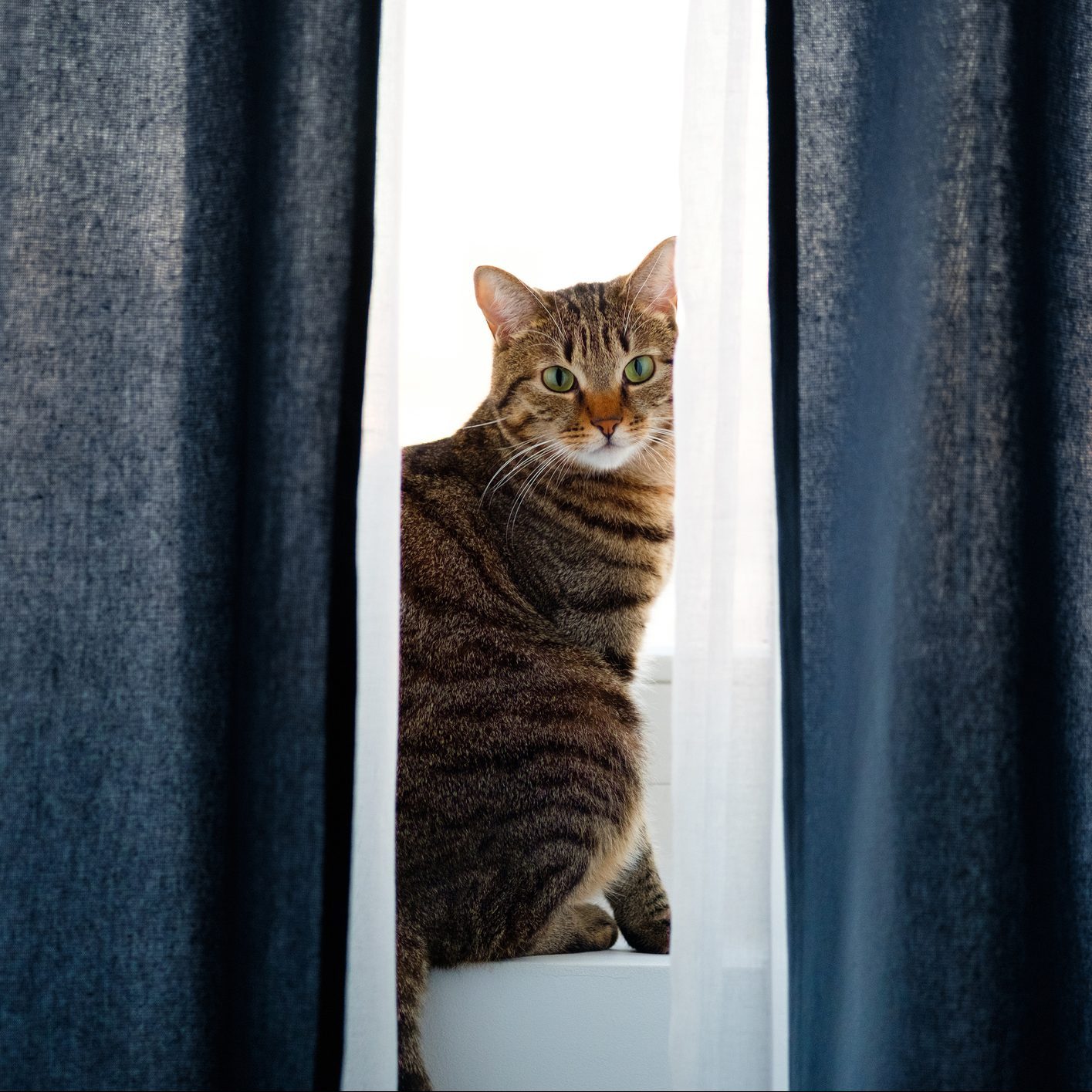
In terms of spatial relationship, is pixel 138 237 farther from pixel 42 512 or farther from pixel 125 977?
pixel 125 977

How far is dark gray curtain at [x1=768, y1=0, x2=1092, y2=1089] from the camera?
27.8 inches

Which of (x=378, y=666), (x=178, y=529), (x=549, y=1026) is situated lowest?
(x=549, y=1026)

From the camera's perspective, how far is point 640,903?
107 cm

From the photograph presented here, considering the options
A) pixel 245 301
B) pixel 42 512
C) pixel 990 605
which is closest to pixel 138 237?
pixel 245 301

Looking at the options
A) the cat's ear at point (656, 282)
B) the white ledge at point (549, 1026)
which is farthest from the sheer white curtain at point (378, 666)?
the cat's ear at point (656, 282)

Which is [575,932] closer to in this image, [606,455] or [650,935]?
[650,935]

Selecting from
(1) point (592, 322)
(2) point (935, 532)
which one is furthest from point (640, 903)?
(1) point (592, 322)

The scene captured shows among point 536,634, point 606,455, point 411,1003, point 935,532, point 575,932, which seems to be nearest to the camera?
point 935,532

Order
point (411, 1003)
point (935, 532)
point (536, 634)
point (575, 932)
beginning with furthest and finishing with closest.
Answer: point (536, 634), point (575, 932), point (411, 1003), point (935, 532)

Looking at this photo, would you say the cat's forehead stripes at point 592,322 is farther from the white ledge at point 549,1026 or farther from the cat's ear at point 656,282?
the white ledge at point 549,1026

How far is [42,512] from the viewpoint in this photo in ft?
2.48

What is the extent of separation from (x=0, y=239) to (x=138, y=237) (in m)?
0.11

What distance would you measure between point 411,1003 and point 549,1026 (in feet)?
0.44

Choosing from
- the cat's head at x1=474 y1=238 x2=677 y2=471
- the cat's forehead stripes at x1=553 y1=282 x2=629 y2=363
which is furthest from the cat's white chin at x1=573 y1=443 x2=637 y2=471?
the cat's forehead stripes at x1=553 y1=282 x2=629 y2=363
